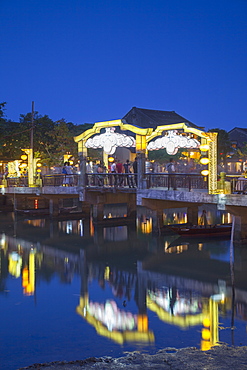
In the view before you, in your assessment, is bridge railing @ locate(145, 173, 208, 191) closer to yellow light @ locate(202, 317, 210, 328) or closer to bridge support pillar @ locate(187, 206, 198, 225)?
bridge support pillar @ locate(187, 206, 198, 225)

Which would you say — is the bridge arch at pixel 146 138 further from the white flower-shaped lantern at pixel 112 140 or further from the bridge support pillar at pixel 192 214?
the bridge support pillar at pixel 192 214

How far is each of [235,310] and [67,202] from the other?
33708 mm

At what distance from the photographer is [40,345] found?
11.3 meters

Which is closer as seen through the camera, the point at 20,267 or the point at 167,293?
the point at 167,293

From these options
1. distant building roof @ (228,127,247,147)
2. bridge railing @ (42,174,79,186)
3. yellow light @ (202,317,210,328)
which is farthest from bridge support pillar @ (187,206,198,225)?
distant building roof @ (228,127,247,147)

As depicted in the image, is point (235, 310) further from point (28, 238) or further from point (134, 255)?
point (28, 238)

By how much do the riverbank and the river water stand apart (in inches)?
16.4

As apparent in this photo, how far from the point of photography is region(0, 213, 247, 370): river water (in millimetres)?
11383

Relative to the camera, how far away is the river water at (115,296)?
11383 mm

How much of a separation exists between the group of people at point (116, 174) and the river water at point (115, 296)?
134 inches

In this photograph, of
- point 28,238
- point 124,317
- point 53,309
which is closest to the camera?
point 124,317

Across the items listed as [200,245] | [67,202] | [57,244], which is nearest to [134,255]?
[200,245]

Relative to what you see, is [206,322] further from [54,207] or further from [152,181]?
[54,207]

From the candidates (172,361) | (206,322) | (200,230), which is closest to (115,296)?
(206,322)
